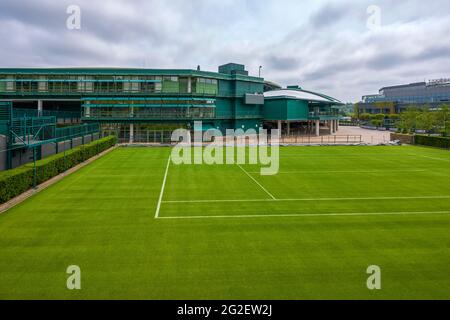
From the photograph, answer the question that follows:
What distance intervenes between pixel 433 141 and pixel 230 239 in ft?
177

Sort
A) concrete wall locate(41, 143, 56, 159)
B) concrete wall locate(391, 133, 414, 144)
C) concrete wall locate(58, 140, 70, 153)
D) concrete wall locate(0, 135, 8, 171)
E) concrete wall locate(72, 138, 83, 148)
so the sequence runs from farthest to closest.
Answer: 1. concrete wall locate(391, 133, 414, 144)
2. concrete wall locate(72, 138, 83, 148)
3. concrete wall locate(58, 140, 70, 153)
4. concrete wall locate(41, 143, 56, 159)
5. concrete wall locate(0, 135, 8, 171)

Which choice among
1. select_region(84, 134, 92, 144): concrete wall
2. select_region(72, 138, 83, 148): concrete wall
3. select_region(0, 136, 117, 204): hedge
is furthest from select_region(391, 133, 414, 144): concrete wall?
select_region(0, 136, 117, 204): hedge

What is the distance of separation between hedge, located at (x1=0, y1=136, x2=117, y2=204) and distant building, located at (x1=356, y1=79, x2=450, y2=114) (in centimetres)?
14609

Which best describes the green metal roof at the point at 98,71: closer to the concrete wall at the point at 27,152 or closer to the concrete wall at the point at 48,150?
the concrete wall at the point at 27,152

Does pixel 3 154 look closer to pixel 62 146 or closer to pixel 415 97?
pixel 62 146

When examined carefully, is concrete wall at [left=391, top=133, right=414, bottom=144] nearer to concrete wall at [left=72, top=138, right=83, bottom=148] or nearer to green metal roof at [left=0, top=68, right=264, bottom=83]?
green metal roof at [left=0, top=68, right=264, bottom=83]

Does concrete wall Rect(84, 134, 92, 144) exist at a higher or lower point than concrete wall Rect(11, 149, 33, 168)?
higher

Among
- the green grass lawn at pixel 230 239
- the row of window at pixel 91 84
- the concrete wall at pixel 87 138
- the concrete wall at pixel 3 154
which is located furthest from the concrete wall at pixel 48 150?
the row of window at pixel 91 84

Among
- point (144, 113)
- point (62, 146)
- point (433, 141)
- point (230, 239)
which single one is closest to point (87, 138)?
point (62, 146)

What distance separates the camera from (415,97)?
183m

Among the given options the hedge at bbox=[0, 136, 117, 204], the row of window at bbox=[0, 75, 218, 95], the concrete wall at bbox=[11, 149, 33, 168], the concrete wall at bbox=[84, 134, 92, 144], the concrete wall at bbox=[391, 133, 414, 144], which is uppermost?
the row of window at bbox=[0, 75, 218, 95]

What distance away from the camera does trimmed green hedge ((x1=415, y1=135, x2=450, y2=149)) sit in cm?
5542

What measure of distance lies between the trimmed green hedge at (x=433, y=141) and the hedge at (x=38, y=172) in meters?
47.6

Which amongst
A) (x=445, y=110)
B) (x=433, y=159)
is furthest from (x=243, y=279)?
(x=445, y=110)
